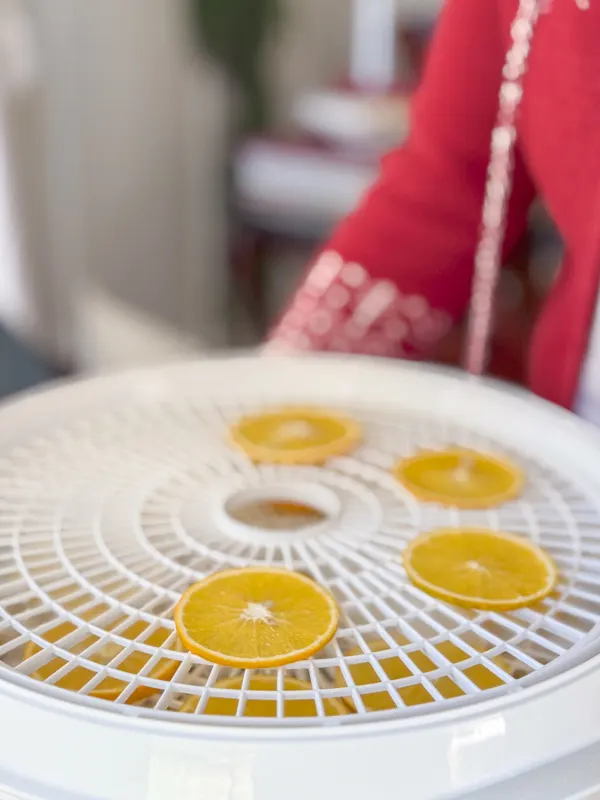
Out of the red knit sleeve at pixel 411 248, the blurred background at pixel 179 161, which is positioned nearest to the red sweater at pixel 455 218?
the red knit sleeve at pixel 411 248

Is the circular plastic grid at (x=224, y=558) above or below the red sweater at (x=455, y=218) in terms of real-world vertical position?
below

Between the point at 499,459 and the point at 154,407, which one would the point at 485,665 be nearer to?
the point at 499,459

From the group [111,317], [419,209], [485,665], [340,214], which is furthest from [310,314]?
[111,317]

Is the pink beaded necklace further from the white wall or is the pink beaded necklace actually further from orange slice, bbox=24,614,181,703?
the white wall

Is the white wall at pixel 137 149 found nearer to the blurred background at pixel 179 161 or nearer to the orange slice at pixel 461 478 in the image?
the blurred background at pixel 179 161

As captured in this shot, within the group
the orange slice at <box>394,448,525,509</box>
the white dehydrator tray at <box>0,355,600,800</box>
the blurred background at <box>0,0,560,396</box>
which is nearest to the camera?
the white dehydrator tray at <box>0,355,600,800</box>

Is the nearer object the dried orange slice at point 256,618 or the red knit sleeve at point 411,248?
the dried orange slice at point 256,618

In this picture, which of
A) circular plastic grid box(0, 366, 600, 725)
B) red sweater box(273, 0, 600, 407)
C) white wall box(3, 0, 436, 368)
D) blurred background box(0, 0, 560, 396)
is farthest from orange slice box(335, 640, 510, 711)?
white wall box(3, 0, 436, 368)
